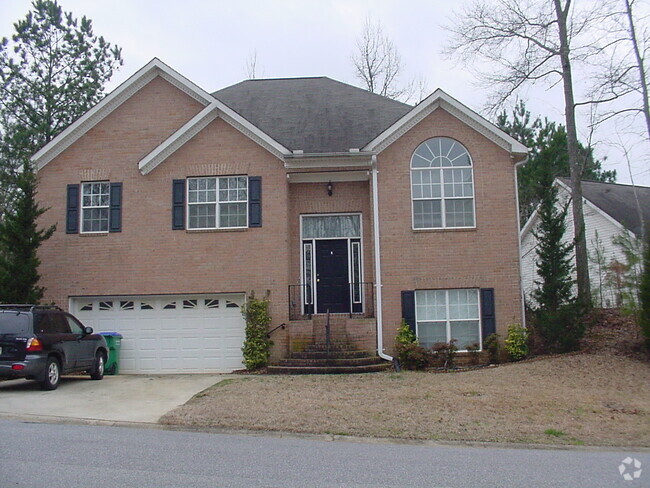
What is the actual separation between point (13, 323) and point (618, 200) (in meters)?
24.0

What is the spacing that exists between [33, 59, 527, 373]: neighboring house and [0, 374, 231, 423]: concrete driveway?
2384mm

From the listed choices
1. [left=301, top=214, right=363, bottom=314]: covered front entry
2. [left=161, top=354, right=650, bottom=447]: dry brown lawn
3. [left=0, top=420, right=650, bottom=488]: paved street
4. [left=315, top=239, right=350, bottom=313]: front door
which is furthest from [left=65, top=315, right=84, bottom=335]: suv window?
[left=315, top=239, right=350, bottom=313]: front door

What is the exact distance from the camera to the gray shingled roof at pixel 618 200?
26328mm

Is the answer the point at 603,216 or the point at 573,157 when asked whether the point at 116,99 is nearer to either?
the point at 573,157

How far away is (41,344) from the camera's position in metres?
12.9

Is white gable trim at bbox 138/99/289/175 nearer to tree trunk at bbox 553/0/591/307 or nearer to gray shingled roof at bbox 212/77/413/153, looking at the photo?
gray shingled roof at bbox 212/77/413/153

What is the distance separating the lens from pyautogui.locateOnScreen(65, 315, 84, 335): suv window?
1469 centimetres

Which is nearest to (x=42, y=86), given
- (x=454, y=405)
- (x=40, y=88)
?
(x=40, y=88)

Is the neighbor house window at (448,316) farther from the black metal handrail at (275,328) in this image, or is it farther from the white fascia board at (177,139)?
the white fascia board at (177,139)

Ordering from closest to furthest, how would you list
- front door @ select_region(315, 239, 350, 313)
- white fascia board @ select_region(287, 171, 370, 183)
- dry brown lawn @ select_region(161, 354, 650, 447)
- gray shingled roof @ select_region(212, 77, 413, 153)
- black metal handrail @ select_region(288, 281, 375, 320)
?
dry brown lawn @ select_region(161, 354, 650, 447), black metal handrail @ select_region(288, 281, 375, 320), white fascia board @ select_region(287, 171, 370, 183), front door @ select_region(315, 239, 350, 313), gray shingled roof @ select_region(212, 77, 413, 153)

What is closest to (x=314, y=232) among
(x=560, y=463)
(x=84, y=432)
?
(x=84, y=432)

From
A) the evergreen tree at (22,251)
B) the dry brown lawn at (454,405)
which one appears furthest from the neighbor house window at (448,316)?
the evergreen tree at (22,251)

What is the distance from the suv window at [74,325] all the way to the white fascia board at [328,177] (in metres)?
6.52

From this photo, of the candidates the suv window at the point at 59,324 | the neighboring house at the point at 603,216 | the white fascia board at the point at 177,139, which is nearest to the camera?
the suv window at the point at 59,324
